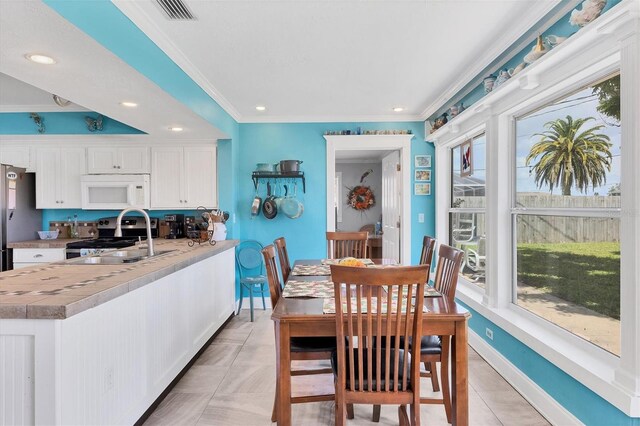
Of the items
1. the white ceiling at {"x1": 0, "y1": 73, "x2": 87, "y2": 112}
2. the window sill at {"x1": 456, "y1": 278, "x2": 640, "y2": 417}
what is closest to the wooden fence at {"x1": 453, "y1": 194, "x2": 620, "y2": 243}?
the window sill at {"x1": 456, "y1": 278, "x2": 640, "y2": 417}

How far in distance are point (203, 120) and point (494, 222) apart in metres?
2.64

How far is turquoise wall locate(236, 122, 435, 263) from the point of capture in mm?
4355

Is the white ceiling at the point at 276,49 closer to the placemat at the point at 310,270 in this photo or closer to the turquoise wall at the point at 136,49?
the turquoise wall at the point at 136,49

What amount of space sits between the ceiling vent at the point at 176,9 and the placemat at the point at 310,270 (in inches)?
71.2

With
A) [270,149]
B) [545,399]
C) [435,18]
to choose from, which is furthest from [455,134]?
[545,399]

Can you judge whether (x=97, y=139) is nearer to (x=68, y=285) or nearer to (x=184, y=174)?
(x=184, y=174)

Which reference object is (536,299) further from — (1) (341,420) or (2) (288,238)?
(2) (288,238)

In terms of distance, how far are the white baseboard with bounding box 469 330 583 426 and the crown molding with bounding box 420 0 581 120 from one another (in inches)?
86.0

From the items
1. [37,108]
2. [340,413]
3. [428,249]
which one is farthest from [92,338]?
[37,108]

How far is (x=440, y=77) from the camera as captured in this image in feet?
10.1

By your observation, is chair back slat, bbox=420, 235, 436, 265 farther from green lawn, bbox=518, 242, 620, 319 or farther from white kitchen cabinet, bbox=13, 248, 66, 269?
white kitchen cabinet, bbox=13, 248, 66, 269

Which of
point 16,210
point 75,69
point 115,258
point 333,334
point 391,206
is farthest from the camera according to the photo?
point 391,206

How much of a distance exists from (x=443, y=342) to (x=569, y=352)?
0.75 m

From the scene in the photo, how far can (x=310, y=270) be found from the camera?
274cm
